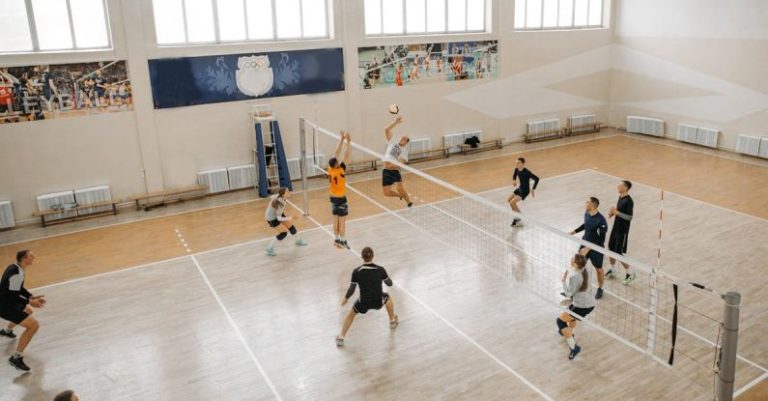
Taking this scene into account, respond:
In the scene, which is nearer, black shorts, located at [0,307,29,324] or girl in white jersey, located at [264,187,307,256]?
black shorts, located at [0,307,29,324]

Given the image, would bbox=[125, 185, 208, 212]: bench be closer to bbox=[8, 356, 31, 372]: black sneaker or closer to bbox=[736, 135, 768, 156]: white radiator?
bbox=[8, 356, 31, 372]: black sneaker

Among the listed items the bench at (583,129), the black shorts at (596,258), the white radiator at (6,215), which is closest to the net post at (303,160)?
the black shorts at (596,258)

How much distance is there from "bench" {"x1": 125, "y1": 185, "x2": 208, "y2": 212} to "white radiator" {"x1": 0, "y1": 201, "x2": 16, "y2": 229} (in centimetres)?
263

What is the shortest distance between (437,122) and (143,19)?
→ 9681 millimetres

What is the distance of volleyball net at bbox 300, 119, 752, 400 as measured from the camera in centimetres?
689

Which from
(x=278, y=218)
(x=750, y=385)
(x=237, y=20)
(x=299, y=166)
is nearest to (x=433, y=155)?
(x=299, y=166)

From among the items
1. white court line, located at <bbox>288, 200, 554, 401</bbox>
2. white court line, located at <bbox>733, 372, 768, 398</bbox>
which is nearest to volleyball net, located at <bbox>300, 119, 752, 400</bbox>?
white court line, located at <bbox>733, 372, 768, 398</bbox>

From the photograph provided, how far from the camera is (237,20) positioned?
1669cm

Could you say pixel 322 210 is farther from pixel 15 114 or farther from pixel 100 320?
pixel 15 114

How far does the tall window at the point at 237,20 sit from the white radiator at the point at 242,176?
11.7ft

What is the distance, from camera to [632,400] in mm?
7457

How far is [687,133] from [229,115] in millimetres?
15837

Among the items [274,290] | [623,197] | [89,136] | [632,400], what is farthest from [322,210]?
[632,400]

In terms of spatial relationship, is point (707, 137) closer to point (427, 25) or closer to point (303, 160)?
point (427, 25)
